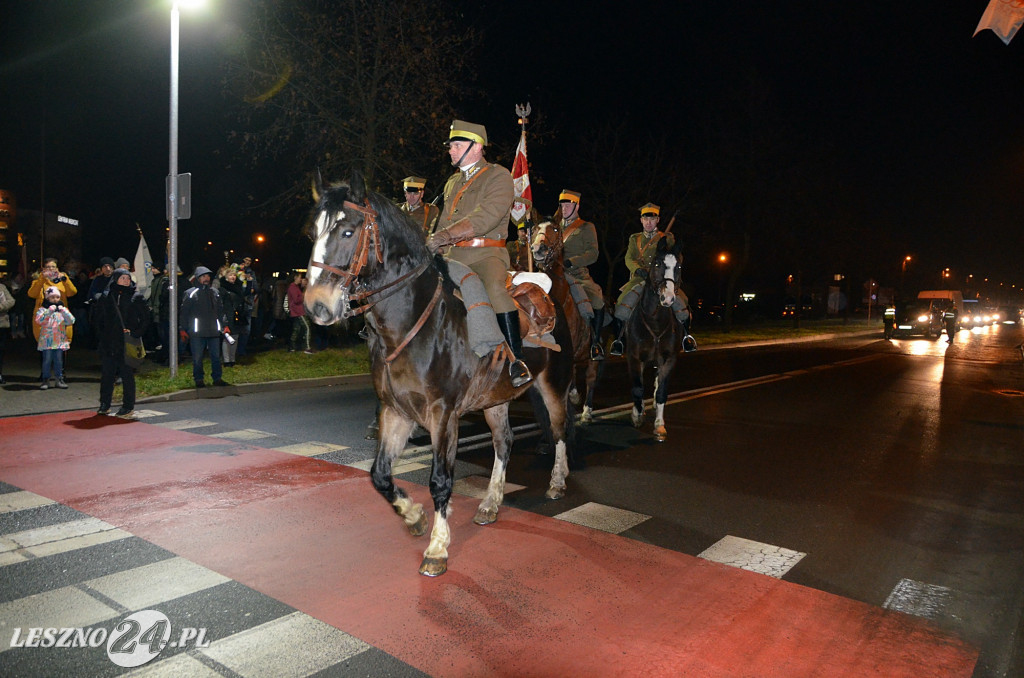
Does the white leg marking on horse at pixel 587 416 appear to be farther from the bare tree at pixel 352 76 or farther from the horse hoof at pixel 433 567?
the bare tree at pixel 352 76

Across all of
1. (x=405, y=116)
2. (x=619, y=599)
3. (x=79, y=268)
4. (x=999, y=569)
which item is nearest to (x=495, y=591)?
(x=619, y=599)

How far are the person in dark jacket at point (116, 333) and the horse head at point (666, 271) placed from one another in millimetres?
7611

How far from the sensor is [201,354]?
12.9m

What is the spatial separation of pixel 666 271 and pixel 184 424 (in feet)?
22.7

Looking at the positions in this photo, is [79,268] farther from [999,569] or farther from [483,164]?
[999,569]

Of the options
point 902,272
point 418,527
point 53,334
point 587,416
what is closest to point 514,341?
point 418,527

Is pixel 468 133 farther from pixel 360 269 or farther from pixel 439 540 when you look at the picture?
pixel 439 540

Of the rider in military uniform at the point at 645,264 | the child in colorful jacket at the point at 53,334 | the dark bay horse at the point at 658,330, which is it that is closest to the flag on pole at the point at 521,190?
the rider in military uniform at the point at 645,264

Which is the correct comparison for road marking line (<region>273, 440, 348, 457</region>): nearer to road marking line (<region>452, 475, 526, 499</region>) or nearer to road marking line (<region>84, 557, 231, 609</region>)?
road marking line (<region>452, 475, 526, 499</region>)

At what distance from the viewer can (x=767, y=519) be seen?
20.2ft

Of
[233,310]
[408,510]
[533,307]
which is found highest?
[533,307]

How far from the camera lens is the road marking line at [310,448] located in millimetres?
8072

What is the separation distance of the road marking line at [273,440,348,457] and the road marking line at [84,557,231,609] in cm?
330

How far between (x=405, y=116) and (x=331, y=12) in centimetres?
324
